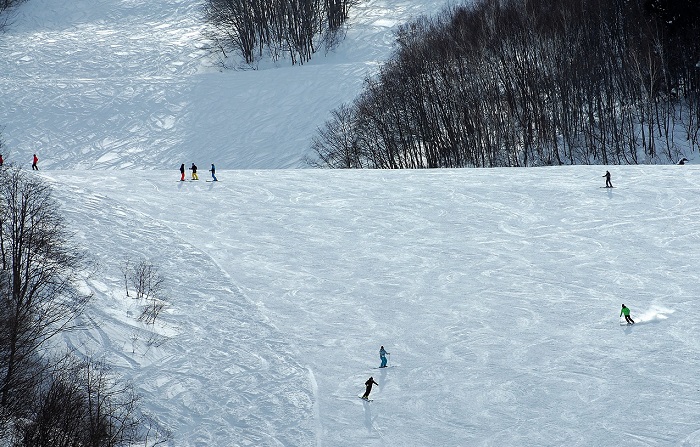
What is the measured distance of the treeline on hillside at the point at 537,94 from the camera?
46406 mm

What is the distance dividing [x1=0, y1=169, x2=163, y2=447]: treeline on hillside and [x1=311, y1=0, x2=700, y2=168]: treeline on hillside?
2962 cm

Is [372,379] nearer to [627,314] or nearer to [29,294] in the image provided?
[627,314]

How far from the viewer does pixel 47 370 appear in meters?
19.5

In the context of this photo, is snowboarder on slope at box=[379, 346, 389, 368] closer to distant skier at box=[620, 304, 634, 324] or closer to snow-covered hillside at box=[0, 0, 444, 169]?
distant skier at box=[620, 304, 634, 324]

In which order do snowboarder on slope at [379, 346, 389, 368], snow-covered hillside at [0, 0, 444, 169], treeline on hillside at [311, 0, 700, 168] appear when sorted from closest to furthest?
snowboarder on slope at [379, 346, 389, 368], treeline on hillside at [311, 0, 700, 168], snow-covered hillside at [0, 0, 444, 169]

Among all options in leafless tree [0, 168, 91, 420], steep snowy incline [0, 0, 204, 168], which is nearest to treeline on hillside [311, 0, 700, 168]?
steep snowy incline [0, 0, 204, 168]

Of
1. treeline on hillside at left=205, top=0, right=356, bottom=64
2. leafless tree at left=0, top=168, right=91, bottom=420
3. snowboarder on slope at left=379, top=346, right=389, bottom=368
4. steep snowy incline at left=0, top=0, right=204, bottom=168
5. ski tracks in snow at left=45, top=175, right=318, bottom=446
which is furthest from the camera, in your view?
treeline on hillside at left=205, top=0, right=356, bottom=64

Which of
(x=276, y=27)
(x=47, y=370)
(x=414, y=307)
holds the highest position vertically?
(x=276, y=27)

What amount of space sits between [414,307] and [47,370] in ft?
33.9

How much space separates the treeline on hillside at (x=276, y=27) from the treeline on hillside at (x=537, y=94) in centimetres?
1518

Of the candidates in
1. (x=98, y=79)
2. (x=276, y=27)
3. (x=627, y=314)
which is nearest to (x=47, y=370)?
(x=627, y=314)

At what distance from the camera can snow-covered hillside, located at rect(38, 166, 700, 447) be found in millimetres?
18750

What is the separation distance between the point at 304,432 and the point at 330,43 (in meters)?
56.0

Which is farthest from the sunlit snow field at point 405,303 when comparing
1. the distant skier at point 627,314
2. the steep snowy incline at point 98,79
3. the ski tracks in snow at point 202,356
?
the steep snowy incline at point 98,79
